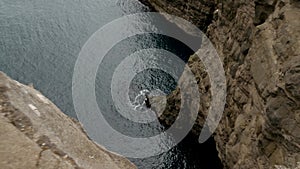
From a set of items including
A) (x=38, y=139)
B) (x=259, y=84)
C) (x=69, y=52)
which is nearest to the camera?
(x=38, y=139)

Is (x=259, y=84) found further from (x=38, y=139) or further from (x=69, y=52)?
(x=69, y=52)

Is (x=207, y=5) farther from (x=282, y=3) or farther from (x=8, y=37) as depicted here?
(x=282, y=3)

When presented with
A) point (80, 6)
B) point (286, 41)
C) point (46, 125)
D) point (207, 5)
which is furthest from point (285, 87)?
point (80, 6)

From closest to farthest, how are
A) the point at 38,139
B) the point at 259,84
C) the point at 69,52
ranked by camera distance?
the point at 38,139 → the point at 259,84 → the point at 69,52

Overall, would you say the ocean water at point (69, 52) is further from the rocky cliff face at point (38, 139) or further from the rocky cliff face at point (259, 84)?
the rocky cliff face at point (38, 139)

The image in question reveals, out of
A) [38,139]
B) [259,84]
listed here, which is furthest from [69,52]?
[38,139]

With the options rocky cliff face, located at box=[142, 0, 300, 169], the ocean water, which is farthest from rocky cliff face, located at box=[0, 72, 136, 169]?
the ocean water

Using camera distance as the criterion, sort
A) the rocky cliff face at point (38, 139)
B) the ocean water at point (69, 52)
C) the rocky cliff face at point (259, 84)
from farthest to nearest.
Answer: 1. the ocean water at point (69, 52)
2. the rocky cliff face at point (259, 84)
3. the rocky cliff face at point (38, 139)

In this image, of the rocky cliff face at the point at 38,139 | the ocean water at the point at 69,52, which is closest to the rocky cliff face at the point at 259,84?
the ocean water at the point at 69,52
